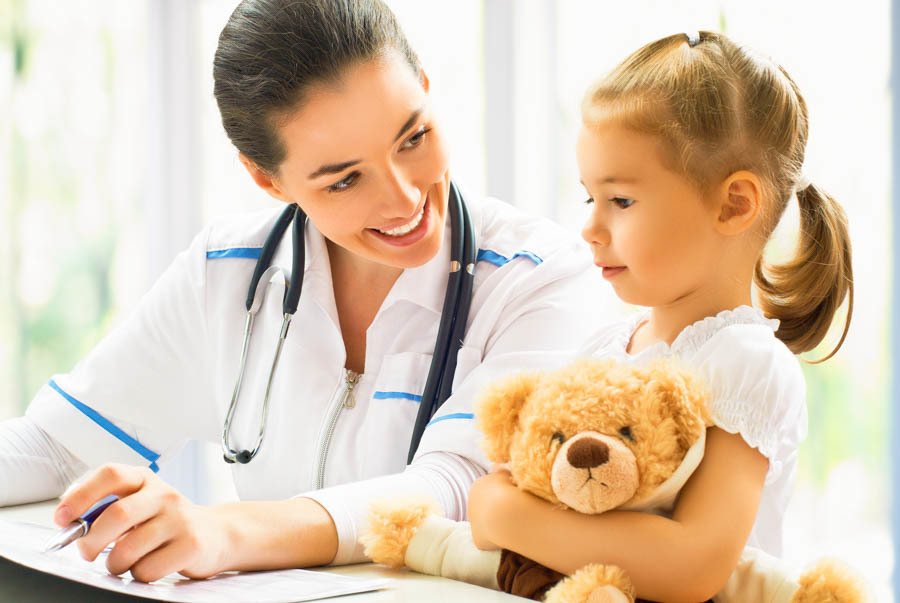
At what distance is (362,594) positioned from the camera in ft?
2.48

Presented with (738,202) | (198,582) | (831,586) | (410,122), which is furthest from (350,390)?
(831,586)

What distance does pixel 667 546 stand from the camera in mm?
677

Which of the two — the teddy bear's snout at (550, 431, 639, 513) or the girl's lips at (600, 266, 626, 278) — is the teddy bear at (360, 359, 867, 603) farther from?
the girl's lips at (600, 266, 626, 278)

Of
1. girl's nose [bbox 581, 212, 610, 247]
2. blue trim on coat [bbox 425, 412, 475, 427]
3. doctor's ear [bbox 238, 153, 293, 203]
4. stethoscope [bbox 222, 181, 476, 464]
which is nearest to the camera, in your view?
girl's nose [bbox 581, 212, 610, 247]

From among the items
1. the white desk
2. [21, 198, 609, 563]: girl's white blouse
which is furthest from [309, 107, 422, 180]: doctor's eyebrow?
the white desk

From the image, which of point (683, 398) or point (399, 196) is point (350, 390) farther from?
point (683, 398)

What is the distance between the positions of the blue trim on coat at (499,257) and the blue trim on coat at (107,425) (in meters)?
0.65

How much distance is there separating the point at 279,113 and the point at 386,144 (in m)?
0.16

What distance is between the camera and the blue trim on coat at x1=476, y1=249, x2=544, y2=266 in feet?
4.21

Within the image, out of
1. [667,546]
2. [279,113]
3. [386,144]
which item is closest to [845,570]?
[667,546]

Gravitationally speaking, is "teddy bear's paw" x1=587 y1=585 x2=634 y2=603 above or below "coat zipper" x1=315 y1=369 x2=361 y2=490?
above

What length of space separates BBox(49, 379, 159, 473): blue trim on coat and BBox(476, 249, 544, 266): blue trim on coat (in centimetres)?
65

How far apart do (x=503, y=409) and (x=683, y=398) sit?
0.51ft

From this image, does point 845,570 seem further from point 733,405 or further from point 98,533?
point 98,533
